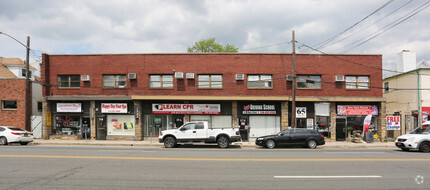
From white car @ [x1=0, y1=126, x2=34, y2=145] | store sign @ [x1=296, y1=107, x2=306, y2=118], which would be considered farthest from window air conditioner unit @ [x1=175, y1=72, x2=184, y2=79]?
white car @ [x1=0, y1=126, x2=34, y2=145]

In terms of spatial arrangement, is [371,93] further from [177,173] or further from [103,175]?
[103,175]

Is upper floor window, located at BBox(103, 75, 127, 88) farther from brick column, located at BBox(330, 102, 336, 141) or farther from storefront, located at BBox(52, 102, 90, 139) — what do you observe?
brick column, located at BBox(330, 102, 336, 141)

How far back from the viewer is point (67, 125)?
71.1 feet

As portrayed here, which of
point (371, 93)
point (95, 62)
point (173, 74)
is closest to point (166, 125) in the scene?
point (173, 74)

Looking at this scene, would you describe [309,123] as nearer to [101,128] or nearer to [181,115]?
[181,115]

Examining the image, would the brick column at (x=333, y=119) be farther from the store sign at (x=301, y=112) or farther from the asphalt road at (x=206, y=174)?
the asphalt road at (x=206, y=174)

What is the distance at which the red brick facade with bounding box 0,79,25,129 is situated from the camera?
21734mm

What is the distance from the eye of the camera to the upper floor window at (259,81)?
2111 centimetres

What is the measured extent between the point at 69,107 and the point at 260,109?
643 inches

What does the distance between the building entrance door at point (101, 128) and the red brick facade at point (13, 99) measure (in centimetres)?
658

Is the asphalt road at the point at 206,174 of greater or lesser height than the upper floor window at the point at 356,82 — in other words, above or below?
below

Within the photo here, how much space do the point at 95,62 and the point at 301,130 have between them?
1760cm

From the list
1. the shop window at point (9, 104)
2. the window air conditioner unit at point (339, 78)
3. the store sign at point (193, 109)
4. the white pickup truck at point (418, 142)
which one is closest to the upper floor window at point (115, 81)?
the store sign at point (193, 109)

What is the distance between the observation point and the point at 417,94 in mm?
22344
